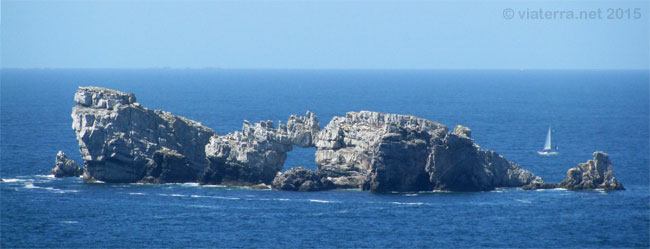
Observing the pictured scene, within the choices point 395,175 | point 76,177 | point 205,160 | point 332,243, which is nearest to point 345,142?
point 395,175

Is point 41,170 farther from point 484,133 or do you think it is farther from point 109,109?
point 484,133

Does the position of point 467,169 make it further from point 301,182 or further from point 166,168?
point 166,168

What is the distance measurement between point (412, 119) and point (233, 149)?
1845 cm

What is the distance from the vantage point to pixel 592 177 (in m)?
98.1

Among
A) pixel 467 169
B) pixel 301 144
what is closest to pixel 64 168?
pixel 301 144

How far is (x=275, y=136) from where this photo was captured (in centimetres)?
10075

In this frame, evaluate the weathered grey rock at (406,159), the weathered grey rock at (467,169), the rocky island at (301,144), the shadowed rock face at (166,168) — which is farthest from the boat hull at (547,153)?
the shadowed rock face at (166,168)

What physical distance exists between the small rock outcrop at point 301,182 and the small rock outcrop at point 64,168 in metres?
23.2

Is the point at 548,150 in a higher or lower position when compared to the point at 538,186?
higher

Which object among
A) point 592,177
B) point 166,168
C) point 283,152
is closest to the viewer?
point 592,177

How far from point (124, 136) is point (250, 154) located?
43.1ft

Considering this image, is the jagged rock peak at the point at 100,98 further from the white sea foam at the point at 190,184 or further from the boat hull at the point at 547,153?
the boat hull at the point at 547,153

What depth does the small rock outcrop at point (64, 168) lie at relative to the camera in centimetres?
10494

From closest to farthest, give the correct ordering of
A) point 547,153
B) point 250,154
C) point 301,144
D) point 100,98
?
point 250,154 → point 301,144 → point 100,98 → point 547,153
